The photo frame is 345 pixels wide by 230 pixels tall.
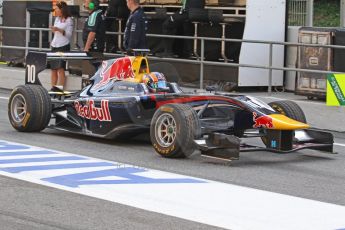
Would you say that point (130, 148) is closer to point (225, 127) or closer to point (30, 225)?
point (225, 127)

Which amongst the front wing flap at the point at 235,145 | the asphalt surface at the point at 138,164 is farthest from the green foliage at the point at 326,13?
the front wing flap at the point at 235,145

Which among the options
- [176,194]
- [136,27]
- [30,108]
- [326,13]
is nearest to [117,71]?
[30,108]

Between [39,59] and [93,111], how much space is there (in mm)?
1991

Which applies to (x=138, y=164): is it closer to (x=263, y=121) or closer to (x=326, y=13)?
(x=263, y=121)

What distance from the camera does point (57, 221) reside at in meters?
7.61

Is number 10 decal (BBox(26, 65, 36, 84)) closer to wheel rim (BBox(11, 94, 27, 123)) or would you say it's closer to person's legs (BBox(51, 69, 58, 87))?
wheel rim (BBox(11, 94, 27, 123))

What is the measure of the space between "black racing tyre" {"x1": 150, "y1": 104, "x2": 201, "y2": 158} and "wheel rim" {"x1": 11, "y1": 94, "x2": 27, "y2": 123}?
2.78m

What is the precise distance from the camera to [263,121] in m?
10.8

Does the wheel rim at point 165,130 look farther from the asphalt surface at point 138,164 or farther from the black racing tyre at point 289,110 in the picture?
the black racing tyre at point 289,110

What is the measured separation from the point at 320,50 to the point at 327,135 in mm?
4525

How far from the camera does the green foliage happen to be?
33.3 m

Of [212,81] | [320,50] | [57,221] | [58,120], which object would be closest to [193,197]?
[57,221]

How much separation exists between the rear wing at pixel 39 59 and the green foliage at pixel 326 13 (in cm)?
2000

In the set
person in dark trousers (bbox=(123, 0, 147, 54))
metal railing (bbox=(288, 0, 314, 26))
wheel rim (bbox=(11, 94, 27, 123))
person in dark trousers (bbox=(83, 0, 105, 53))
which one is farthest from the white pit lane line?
metal railing (bbox=(288, 0, 314, 26))
